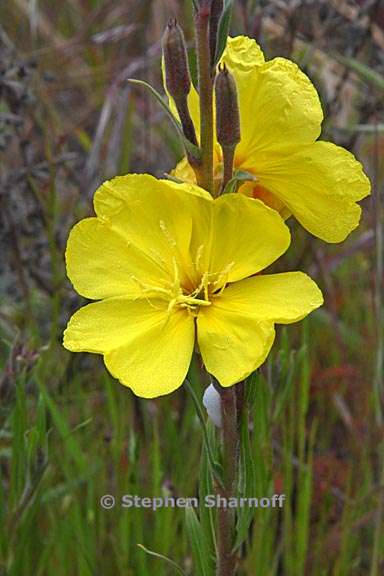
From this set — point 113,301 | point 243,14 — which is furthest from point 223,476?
point 243,14

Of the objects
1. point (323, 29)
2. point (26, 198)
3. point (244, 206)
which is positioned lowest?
point (26, 198)

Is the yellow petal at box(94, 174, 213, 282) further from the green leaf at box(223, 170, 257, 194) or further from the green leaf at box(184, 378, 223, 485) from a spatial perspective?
the green leaf at box(184, 378, 223, 485)

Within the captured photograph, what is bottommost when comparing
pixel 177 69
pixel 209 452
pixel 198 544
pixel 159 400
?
pixel 159 400

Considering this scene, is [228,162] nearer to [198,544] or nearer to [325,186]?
[325,186]

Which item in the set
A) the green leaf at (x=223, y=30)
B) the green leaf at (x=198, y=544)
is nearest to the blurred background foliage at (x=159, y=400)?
the green leaf at (x=198, y=544)

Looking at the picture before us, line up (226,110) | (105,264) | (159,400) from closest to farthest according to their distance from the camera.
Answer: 1. (226,110)
2. (105,264)
3. (159,400)

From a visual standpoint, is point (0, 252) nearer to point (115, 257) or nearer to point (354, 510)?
point (354, 510)

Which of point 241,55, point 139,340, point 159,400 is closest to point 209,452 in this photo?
point 139,340
